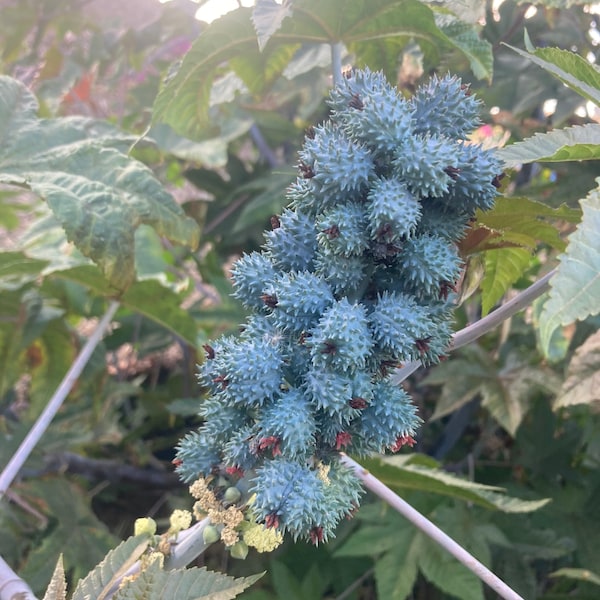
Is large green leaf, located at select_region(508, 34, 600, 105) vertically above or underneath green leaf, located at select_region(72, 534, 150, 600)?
above

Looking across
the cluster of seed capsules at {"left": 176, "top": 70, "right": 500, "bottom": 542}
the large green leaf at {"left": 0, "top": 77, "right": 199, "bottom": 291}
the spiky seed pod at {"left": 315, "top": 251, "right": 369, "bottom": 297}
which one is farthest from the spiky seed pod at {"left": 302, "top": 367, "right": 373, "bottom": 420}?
the large green leaf at {"left": 0, "top": 77, "right": 199, "bottom": 291}

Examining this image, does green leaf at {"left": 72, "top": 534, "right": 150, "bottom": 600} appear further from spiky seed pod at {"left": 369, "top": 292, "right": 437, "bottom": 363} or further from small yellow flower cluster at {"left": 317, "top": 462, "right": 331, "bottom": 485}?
spiky seed pod at {"left": 369, "top": 292, "right": 437, "bottom": 363}

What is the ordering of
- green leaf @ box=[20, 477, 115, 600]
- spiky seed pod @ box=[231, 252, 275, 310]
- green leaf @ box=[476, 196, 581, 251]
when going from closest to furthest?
spiky seed pod @ box=[231, 252, 275, 310] < green leaf @ box=[476, 196, 581, 251] < green leaf @ box=[20, 477, 115, 600]

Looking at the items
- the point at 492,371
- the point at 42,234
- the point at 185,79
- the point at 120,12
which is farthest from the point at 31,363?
the point at 120,12

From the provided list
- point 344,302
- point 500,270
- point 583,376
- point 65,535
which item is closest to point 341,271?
point 344,302

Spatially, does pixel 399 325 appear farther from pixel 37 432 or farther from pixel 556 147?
pixel 37 432

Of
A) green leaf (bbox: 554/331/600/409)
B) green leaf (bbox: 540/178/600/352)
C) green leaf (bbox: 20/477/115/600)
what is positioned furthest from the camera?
green leaf (bbox: 20/477/115/600)

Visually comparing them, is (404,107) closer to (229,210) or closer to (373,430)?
(373,430)

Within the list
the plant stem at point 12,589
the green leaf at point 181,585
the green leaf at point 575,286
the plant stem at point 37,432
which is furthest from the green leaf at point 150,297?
the green leaf at point 575,286
